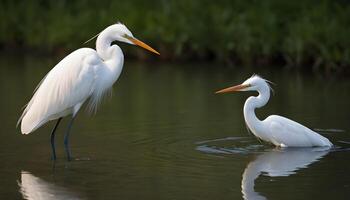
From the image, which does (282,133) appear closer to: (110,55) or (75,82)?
(110,55)

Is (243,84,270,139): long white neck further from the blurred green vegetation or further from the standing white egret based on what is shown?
the blurred green vegetation

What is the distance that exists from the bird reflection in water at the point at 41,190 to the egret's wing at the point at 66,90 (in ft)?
3.39

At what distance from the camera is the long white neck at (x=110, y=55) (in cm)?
842

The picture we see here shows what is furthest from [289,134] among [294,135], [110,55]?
[110,55]

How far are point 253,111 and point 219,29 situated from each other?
856 centimetres

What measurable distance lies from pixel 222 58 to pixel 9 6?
748cm

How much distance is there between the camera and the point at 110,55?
852 centimetres

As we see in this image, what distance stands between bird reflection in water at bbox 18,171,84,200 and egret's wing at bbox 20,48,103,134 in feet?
3.39

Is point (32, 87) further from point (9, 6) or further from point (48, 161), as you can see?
point (9, 6)

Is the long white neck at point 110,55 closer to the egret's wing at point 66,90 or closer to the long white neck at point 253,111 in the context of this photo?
the egret's wing at point 66,90

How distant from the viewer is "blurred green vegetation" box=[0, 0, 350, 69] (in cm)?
1585

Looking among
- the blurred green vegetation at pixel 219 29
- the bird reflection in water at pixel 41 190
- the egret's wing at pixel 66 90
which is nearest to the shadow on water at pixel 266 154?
the egret's wing at pixel 66 90

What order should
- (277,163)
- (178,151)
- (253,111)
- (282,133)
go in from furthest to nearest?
(253,111), (282,133), (178,151), (277,163)

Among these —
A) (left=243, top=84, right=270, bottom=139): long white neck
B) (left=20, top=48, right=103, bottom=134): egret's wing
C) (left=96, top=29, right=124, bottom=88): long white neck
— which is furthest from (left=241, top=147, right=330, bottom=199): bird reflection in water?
(left=20, top=48, right=103, bottom=134): egret's wing
